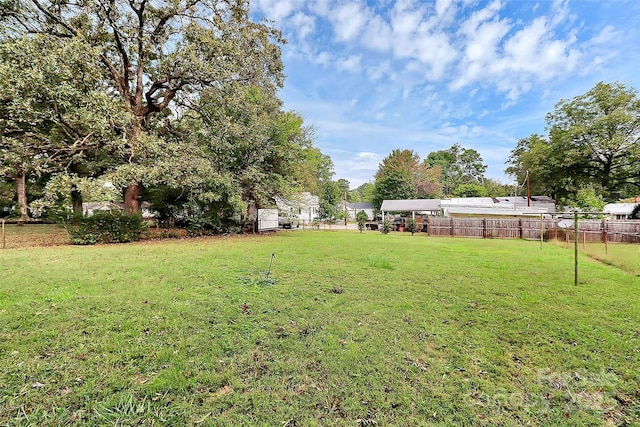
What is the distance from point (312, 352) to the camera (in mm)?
2738

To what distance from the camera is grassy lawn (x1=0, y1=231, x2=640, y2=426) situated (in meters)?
1.96

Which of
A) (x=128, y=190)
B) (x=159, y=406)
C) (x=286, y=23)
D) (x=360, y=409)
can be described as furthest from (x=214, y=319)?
(x=286, y=23)

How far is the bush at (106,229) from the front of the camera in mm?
9984

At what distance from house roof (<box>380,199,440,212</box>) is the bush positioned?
20535 millimetres

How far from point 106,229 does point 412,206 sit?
73.8ft

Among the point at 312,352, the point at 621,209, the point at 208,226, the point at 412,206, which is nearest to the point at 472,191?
the point at 412,206

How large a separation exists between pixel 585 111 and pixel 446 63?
658 inches

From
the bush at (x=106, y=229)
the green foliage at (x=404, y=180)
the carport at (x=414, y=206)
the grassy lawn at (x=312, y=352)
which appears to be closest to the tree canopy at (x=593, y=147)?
the carport at (x=414, y=206)

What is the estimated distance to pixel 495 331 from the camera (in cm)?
331

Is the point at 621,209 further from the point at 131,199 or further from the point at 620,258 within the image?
the point at 131,199

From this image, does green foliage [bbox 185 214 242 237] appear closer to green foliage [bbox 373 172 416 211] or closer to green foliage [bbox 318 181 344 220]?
green foliage [bbox 318 181 344 220]

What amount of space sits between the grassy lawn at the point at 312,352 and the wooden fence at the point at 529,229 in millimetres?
11891

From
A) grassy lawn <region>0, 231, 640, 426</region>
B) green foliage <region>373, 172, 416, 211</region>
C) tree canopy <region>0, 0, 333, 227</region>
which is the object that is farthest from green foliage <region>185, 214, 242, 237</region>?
green foliage <region>373, 172, 416, 211</region>

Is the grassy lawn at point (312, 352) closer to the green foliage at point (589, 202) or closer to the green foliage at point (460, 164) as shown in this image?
the green foliage at point (589, 202)
